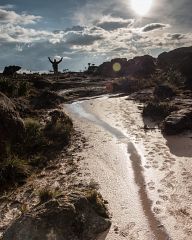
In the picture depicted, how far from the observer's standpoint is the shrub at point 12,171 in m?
10.9

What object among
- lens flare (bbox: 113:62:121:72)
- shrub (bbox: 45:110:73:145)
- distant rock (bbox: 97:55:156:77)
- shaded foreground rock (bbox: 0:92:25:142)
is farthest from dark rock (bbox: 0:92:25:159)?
lens flare (bbox: 113:62:121:72)

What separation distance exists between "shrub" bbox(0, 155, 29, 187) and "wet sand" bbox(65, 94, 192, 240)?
2.16 meters

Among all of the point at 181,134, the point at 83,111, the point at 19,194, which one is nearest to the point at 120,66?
the point at 83,111

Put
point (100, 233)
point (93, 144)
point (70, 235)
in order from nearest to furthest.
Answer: point (70, 235) < point (100, 233) < point (93, 144)

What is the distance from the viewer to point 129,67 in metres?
74.8

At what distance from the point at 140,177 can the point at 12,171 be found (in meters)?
4.38

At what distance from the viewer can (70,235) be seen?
702 cm

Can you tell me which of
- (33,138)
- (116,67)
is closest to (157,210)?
(33,138)

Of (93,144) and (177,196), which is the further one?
(93,144)

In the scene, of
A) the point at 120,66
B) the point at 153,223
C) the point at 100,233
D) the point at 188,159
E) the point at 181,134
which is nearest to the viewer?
the point at 100,233

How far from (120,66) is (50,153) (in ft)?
231

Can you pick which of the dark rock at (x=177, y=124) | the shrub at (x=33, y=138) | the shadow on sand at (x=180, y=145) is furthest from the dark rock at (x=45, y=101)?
the shadow on sand at (x=180, y=145)

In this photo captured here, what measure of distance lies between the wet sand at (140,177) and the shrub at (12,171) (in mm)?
2155

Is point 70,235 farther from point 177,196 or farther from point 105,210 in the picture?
point 177,196
